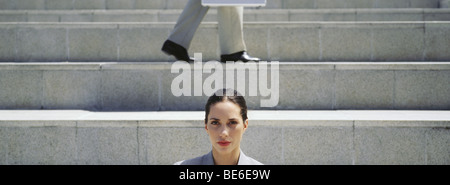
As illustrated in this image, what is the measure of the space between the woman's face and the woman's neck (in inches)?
1.5

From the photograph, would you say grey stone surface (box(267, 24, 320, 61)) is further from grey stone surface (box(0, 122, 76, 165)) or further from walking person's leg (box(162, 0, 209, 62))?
grey stone surface (box(0, 122, 76, 165))

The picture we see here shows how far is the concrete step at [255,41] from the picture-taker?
4641 mm

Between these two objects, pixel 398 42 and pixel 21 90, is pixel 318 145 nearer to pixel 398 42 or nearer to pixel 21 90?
pixel 398 42

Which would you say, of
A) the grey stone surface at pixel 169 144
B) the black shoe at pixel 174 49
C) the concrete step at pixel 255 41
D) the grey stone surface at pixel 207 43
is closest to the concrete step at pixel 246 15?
the grey stone surface at pixel 207 43

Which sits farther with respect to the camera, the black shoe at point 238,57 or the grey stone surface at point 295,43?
the grey stone surface at point 295,43

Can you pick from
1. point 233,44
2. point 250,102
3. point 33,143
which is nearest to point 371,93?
point 250,102

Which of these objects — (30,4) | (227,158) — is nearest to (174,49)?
(227,158)

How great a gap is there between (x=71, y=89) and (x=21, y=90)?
1.57 ft

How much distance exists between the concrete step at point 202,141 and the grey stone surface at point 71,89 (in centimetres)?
74

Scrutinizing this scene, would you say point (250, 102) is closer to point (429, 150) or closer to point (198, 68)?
point (198, 68)

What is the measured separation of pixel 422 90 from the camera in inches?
153

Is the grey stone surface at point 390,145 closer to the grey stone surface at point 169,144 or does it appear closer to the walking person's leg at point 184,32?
the grey stone surface at point 169,144

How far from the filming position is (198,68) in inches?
155

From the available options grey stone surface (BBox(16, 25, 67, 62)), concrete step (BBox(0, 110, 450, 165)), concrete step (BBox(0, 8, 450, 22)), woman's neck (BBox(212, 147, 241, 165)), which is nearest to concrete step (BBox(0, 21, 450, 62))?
grey stone surface (BBox(16, 25, 67, 62))
